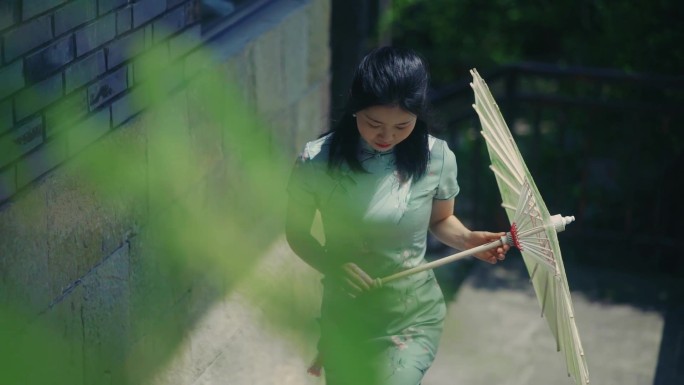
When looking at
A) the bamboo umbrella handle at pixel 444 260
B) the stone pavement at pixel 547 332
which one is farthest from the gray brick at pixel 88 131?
the stone pavement at pixel 547 332

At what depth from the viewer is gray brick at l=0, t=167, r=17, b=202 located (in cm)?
354

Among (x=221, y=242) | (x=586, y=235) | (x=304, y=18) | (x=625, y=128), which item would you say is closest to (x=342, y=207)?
(x=221, y=242)

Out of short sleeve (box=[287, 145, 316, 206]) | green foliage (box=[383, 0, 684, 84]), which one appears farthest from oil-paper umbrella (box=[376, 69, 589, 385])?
green foliage (box=[383, 0, 684, 84])

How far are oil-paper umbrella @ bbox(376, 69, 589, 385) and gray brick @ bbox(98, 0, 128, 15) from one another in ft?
4.39

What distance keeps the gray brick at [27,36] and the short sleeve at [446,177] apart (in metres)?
1.34

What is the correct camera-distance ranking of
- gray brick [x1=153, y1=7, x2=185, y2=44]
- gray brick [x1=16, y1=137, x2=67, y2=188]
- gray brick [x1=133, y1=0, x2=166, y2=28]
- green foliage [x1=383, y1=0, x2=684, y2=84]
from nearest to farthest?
gray brick [x1=16, y1=137, x2=67, y2=188] → gray brick [x1=133, y1=0, x2=166, y2=28] → gray brick [x1=153, y1=7, x2=185, y2=44] → green foliage [x1=383, y1=0, x2=684, y2=84]

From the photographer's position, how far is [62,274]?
3967mm

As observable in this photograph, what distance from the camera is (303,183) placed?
386 centimetres

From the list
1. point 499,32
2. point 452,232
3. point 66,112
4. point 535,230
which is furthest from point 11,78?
point 499,32

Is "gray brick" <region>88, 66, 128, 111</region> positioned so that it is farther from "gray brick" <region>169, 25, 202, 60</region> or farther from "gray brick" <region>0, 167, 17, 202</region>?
"gray brick" <region>0, 167, 17, 202</region>

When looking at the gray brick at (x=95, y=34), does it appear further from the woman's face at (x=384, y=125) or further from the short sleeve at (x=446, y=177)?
the short sleeve at (x=446, y=177)

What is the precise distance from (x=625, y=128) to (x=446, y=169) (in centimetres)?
391

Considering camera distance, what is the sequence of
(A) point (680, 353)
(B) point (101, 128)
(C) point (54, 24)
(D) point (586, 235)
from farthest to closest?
1. (D) point (586, 235)
2. (A) point (680, 353)
3. (B) point (101, 128)
4. (C) point (54, 24)

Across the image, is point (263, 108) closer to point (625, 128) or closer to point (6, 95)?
point (6, 95)
